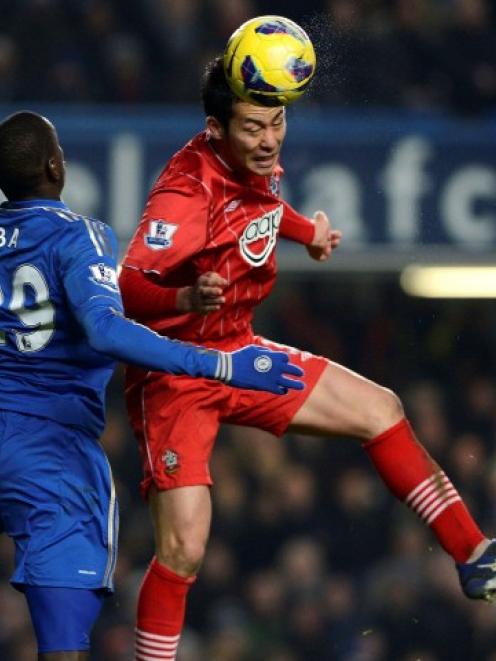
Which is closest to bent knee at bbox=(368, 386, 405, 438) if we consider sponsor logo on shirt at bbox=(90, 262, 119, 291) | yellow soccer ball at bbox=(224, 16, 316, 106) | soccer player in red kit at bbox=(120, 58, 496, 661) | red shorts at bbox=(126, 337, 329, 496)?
soccer player in red kit at bbox=(120, 58, 496, 661)

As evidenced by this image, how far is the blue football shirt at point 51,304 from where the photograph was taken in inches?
157

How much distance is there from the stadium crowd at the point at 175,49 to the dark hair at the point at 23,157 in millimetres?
4636

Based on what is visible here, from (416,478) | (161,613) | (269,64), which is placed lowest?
(161,613)

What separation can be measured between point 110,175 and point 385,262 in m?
1.58

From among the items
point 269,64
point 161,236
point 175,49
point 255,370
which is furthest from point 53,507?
point 175,49

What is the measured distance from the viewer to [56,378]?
4.18 m

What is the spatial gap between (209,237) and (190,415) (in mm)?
508

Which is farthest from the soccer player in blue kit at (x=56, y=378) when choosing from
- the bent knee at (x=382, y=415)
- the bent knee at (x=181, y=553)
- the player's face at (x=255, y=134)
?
the bent knee at (x=382, y=415)

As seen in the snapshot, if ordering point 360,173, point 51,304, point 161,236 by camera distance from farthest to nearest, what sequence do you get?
point 360,173, point 161,236, point 51,304

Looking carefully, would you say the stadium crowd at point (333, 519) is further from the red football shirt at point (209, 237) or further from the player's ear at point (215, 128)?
the player's ear at point (215, 128)

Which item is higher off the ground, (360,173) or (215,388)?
(215,388)

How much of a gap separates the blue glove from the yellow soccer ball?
0.93m

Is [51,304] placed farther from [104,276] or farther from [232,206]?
[232,206]

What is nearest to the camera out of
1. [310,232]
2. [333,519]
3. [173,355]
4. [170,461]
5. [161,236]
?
[173,355]
